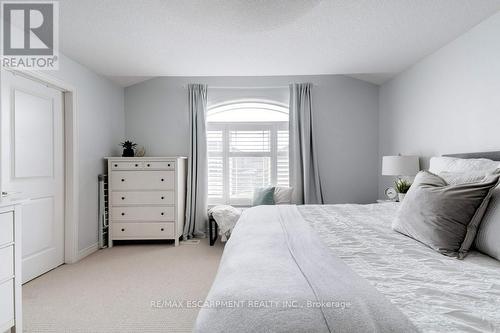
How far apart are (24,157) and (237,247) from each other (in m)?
2.38

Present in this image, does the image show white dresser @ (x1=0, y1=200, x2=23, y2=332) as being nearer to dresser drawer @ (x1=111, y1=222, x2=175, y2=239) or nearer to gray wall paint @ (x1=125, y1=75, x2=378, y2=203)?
dresser drawer @ (x1=111, y1=222, x2=175, y2=239)

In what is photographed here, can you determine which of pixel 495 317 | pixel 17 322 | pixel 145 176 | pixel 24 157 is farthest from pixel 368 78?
pixel 17 322

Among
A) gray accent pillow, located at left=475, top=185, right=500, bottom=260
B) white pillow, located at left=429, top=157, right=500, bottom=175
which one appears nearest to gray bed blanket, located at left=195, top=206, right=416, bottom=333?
gray accent pillow, located at left=475, top=185, right=500, bottom=260

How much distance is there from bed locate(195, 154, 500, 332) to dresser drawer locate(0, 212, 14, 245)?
4.61 feet

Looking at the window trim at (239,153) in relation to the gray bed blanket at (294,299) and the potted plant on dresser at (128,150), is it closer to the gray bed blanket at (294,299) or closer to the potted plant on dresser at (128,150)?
the potted plant on dresser at (128,150)

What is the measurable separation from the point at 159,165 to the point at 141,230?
920mm

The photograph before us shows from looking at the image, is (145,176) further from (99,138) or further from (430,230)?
(430,230)

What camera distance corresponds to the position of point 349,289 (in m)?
0.81

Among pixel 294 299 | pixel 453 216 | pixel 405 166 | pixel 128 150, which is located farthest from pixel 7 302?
pixel 405 166

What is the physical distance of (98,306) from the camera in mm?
2006

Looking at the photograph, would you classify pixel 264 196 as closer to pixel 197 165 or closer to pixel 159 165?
pixel 197 165

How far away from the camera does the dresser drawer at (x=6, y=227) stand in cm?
153

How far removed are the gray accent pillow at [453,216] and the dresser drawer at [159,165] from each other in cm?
291

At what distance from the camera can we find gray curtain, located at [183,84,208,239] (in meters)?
3.87
